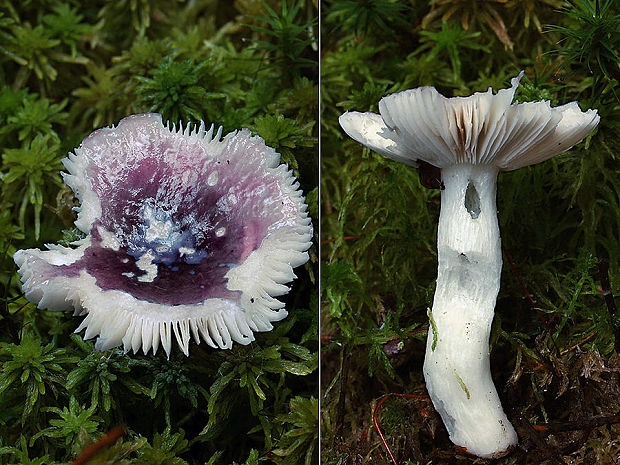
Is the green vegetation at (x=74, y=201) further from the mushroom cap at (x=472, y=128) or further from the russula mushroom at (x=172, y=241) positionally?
the mushroom cap at (x=472, y=128)

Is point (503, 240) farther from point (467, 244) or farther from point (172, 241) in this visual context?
point (172, 241)

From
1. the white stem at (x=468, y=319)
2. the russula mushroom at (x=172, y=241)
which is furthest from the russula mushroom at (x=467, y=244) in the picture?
the russula mushroom at (x=172, y=241)

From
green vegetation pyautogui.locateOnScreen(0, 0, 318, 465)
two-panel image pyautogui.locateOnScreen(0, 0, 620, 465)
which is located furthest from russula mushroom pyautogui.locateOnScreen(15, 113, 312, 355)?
green vegetation pyautogui.locateOnScreen(0, 0, 318, 465)

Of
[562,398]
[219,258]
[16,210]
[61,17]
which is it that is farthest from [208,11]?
[562,398]

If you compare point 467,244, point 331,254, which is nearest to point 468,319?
point 467,244

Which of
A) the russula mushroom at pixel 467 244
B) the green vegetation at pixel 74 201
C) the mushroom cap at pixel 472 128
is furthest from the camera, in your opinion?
the green vegetation at pixel 74 201

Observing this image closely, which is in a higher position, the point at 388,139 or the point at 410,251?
the point at 388,139

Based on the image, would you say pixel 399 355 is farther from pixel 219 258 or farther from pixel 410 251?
pixel 219 258
